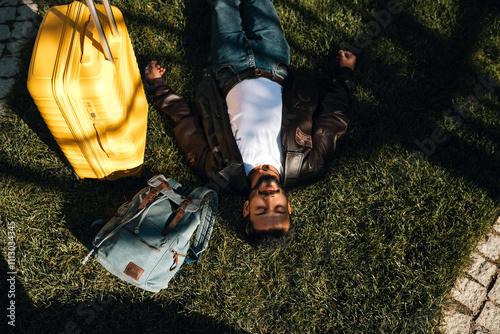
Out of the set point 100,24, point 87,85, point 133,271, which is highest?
point 100,24

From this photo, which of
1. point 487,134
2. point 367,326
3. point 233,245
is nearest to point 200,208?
point 233,245

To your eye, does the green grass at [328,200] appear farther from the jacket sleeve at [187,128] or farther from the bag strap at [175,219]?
the bag strap at [175,219]

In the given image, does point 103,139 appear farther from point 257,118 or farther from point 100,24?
point 257,118

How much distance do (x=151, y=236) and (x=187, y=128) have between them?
1.27m

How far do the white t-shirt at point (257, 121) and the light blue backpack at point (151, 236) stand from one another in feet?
2.09

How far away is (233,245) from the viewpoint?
12.3 feet

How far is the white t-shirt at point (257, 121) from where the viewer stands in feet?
11.3

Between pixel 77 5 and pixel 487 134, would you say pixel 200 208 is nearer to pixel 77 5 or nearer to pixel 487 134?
pixel 77 5

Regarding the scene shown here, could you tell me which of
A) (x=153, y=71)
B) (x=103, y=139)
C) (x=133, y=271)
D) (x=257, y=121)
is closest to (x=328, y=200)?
(x=257, y=121)

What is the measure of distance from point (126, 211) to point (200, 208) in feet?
2.43

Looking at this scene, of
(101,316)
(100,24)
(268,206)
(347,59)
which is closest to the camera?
(100,24)

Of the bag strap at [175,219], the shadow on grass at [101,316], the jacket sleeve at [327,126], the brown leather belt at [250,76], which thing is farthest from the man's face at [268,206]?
the shadow on grass at [101,316]

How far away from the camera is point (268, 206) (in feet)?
10.6

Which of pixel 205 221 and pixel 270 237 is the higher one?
pixel 270 237
